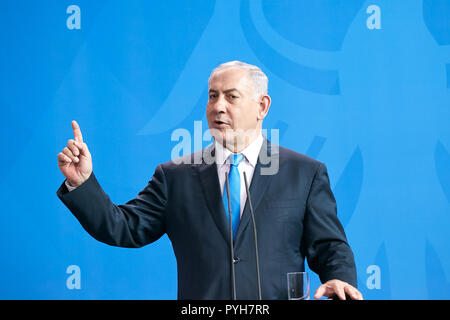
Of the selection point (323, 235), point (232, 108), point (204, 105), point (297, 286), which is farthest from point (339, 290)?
point (204, 105)

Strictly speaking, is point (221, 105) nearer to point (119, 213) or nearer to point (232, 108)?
point (232, 108)

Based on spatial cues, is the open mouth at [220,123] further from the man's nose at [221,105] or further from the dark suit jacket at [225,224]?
the dark suit jacket at [225,224]

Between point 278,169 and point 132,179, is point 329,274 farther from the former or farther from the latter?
point 132,179

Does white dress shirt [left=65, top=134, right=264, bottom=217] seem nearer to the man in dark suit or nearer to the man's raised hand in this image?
the man in dark suit

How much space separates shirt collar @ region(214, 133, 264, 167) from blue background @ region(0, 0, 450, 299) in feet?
4.16

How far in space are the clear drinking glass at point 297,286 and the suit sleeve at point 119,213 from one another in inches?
25.1

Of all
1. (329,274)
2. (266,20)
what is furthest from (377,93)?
(329,274)

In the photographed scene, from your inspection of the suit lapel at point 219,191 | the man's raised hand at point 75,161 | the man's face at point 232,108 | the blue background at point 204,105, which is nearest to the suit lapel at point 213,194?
the suit lapel at point 219,191

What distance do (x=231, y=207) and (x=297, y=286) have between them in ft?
1.61

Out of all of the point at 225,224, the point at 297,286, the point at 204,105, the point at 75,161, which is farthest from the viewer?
the point at 204,105

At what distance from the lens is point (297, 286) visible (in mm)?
1214

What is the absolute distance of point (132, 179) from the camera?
3.11 m
